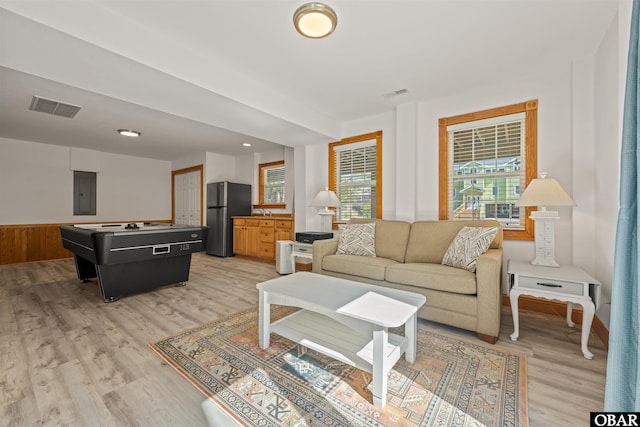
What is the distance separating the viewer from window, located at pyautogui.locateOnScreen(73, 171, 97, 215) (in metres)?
5.98

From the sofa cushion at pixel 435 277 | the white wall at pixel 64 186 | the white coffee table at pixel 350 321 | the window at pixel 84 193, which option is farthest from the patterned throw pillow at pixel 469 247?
the window at pixel 84 193

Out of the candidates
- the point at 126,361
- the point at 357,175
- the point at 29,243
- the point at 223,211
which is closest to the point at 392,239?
the point at 357,175

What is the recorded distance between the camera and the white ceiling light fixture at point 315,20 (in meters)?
1.86

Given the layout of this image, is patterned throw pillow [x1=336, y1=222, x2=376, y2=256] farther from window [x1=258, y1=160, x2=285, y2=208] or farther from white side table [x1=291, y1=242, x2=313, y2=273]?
window [x1=258, y1=160, x2=285, y2=208]

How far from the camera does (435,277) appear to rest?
93.4 inches

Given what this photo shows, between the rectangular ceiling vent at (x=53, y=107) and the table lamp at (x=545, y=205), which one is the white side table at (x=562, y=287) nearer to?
the table lamp at (x=545, y=205)

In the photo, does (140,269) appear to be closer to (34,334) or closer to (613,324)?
(34,334)

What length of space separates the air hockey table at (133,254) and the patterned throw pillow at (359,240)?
75.9 inches

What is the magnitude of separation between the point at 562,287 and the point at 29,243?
8.31m

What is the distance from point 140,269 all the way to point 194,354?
6.09 feet

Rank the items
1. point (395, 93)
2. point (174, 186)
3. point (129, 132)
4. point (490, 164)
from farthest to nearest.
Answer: point (174, 186) < point (129, 132) < point (395, 93) < point (490, 164)

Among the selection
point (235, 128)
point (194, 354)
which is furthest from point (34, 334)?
point (235, 128)

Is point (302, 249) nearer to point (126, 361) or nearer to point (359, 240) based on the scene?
point (359, 240)

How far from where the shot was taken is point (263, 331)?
2.02 meters
